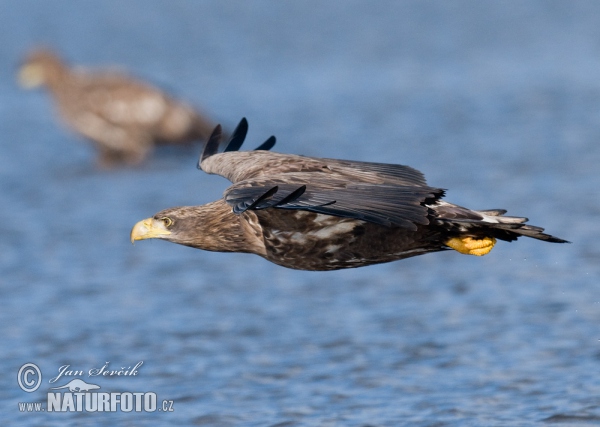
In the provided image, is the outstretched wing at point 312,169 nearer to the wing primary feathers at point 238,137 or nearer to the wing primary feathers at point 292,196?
the wing primary feathers at point 238,137

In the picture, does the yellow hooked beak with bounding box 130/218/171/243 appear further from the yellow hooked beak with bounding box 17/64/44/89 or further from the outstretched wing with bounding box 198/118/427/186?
the yellow hooked beak with bounding box 17/64/44/89

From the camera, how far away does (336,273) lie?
9.98 meters

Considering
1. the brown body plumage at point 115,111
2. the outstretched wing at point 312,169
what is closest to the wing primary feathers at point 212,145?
the outstretched wing at point 312,169

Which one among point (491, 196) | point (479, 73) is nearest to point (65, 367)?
point (491, 196)

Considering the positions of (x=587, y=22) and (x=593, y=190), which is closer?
(x=593, y=190)

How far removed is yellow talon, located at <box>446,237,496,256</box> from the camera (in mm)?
6438

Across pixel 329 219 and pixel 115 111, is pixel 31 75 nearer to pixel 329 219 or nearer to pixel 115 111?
pixel 115 111

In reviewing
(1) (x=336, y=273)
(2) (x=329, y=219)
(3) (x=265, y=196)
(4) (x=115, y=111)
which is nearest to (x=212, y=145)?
(2) (x=329, y=219)

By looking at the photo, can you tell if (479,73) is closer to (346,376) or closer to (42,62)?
(42,62)

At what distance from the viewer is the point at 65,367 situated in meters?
8.01

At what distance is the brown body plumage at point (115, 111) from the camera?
1479 cm

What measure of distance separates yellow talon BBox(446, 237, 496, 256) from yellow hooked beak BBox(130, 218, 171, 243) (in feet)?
4.95

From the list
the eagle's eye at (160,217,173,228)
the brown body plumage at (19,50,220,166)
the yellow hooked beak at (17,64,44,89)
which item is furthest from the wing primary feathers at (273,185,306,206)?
the yellow hooked beak at (17,64,44,89)

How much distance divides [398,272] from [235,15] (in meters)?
16.7
